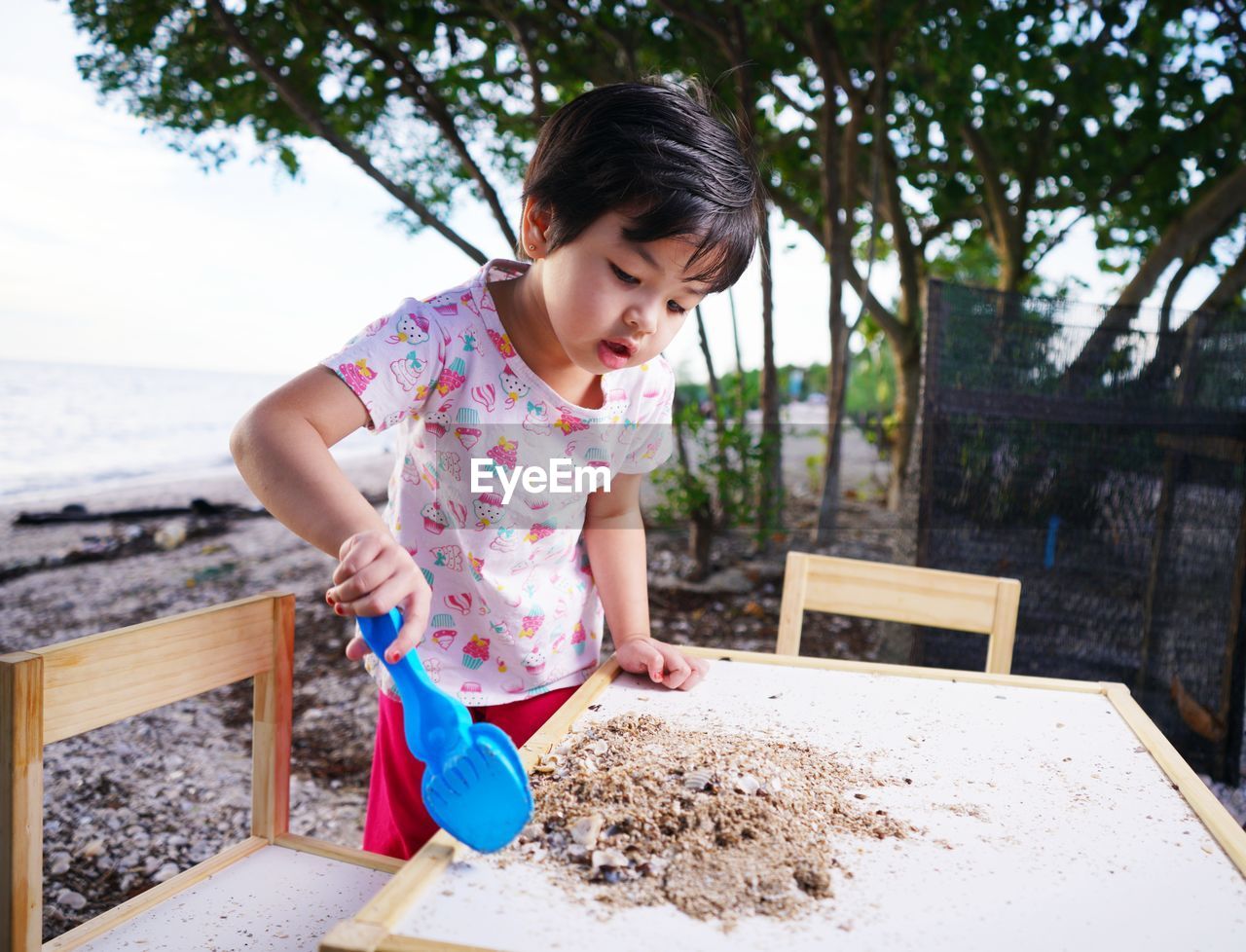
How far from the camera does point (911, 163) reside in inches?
256

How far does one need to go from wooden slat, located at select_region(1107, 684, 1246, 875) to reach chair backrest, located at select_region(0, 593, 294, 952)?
126 cm

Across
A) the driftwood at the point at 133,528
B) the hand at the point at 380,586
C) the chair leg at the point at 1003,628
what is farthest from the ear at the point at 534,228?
the driftwood at the point at 133,528

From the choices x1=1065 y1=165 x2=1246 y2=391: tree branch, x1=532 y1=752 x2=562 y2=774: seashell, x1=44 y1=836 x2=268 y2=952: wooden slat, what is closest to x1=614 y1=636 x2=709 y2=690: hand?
x1=532 y1=752 x2=562 y2=774: seashell

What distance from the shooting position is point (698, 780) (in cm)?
98

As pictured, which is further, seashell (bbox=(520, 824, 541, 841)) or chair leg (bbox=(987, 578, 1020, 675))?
chair leg (bbox=(987, 578, 1020, 675))

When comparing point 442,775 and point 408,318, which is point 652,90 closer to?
point 408,318

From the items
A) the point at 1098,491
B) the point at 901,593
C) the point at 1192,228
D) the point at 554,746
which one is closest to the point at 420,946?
the point at 554,746

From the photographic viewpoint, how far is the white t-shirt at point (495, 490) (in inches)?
54.3

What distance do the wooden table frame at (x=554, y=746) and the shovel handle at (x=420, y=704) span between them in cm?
9

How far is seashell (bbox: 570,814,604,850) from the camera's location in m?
0.86

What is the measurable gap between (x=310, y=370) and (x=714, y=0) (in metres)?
4.38

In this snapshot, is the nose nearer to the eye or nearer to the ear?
the eye

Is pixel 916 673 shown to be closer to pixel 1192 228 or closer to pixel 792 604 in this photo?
pixel 792 604

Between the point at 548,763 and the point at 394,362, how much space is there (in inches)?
22.9
